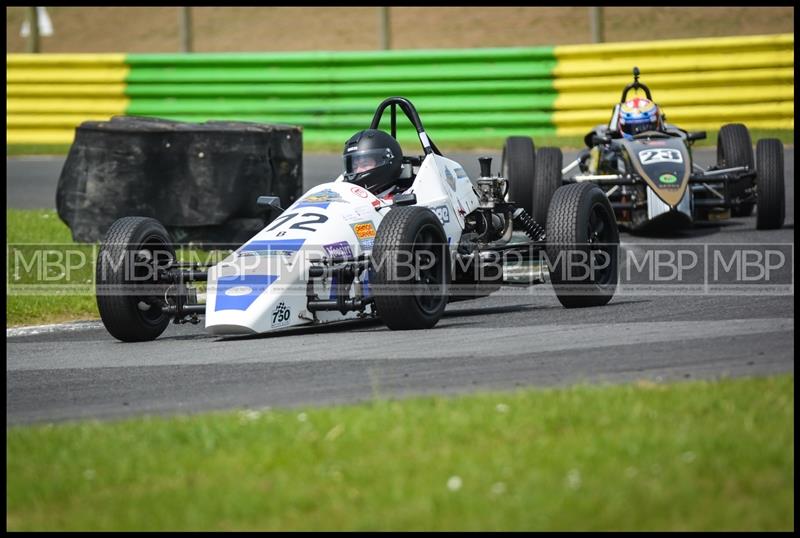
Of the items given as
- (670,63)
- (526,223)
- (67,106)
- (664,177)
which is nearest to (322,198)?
(526,223)

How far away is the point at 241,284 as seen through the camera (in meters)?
8.53

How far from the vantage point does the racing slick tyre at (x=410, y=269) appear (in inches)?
334

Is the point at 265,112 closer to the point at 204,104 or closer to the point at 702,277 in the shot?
the point at 204,104

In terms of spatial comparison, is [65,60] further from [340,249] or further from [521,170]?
[340,249]

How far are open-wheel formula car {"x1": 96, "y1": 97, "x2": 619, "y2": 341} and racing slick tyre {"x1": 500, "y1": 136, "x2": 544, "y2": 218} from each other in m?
3.83

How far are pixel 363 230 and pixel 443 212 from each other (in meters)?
0.84

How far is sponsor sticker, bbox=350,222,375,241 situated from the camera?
30.6ft

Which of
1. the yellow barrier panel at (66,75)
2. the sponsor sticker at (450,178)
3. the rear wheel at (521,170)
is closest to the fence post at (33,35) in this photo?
the yellow barrier panel at (66,75)

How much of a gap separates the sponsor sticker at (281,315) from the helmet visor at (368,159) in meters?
1.75

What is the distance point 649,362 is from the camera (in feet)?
23.2

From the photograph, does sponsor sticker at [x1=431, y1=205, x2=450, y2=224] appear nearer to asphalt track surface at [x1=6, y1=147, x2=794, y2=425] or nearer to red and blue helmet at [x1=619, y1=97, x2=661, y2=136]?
asphalt track surface at [x1=6, y1=147, x2=794, y2=425]

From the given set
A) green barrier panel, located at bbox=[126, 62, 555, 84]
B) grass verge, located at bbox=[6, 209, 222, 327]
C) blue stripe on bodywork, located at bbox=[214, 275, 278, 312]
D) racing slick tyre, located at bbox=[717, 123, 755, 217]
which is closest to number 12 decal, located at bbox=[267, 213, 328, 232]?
blue stripe on bodywork, located at bbox=[214, 275, 278, 312]

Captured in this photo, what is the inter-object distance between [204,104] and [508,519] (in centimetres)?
1659

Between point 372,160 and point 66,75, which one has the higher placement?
point 66,75
